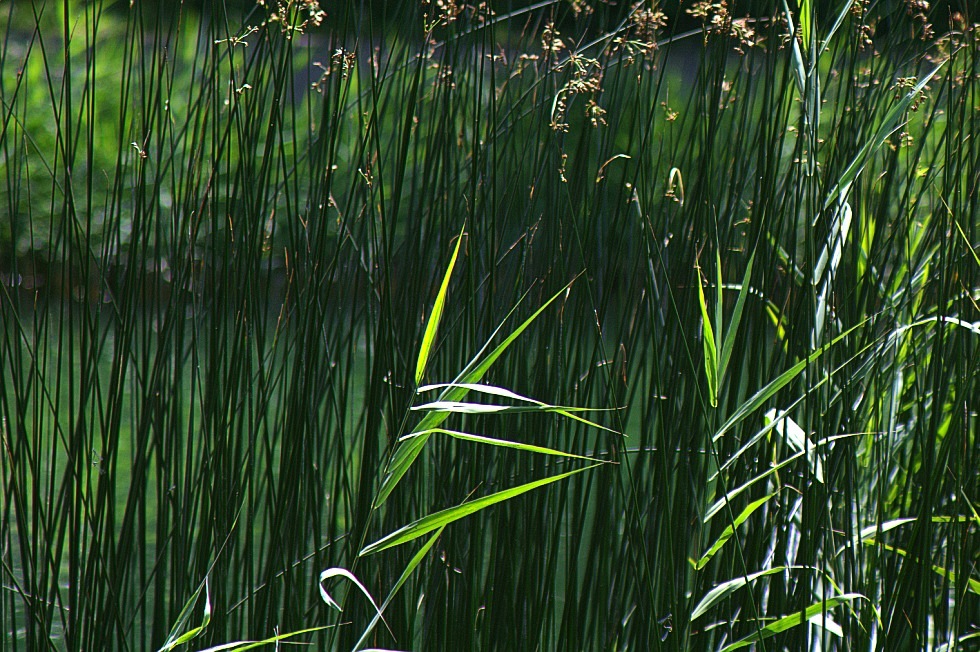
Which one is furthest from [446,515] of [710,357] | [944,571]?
[944,571]

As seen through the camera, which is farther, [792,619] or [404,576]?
[792,619]

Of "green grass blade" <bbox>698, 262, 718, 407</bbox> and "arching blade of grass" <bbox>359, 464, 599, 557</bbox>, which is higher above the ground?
"green grass blade" <bbox>698, 262, 718, 407</bbox>

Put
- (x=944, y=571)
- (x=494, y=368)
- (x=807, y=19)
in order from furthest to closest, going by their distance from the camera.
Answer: (x=494, y=368) → (x=944, y=571) → (x=807, y=19)

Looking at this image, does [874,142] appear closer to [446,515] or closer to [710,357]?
[710,357]

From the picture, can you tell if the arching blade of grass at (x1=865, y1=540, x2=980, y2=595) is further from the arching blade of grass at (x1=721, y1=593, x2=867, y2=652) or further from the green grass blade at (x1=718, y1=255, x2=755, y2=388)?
the green grass blade at (x1=718, y1=255, x2=755, y2=388)

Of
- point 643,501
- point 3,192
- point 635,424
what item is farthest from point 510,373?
point 3,192

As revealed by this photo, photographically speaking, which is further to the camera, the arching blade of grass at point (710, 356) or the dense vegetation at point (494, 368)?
the dense vegetation at point (494, 368)

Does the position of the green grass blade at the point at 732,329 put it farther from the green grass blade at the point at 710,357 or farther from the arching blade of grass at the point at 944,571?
the arching blade of grass at the point at 944,571

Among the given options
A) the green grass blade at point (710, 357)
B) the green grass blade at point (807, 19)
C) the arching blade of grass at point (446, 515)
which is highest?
the green grass blade at point (807, 19)

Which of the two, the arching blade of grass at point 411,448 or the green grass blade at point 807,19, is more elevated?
the green grass blade at point 807,19

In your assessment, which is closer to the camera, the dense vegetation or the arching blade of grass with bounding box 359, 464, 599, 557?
the arching blade of grass with bounding box 359, 464, 599, 557

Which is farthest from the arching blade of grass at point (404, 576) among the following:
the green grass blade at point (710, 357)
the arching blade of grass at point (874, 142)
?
the arching blade of grass at point (874, 142)

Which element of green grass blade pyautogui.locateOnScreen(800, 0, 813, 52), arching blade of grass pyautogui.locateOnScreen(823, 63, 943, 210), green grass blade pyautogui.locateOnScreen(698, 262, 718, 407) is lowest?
green grass blade pyautogui.locateOnScreen(698, 262, 718, 407)

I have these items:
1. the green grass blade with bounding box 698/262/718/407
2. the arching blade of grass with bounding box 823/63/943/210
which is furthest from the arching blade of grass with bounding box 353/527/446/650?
the arching blade of grass with bounding box 823/63/943/210
